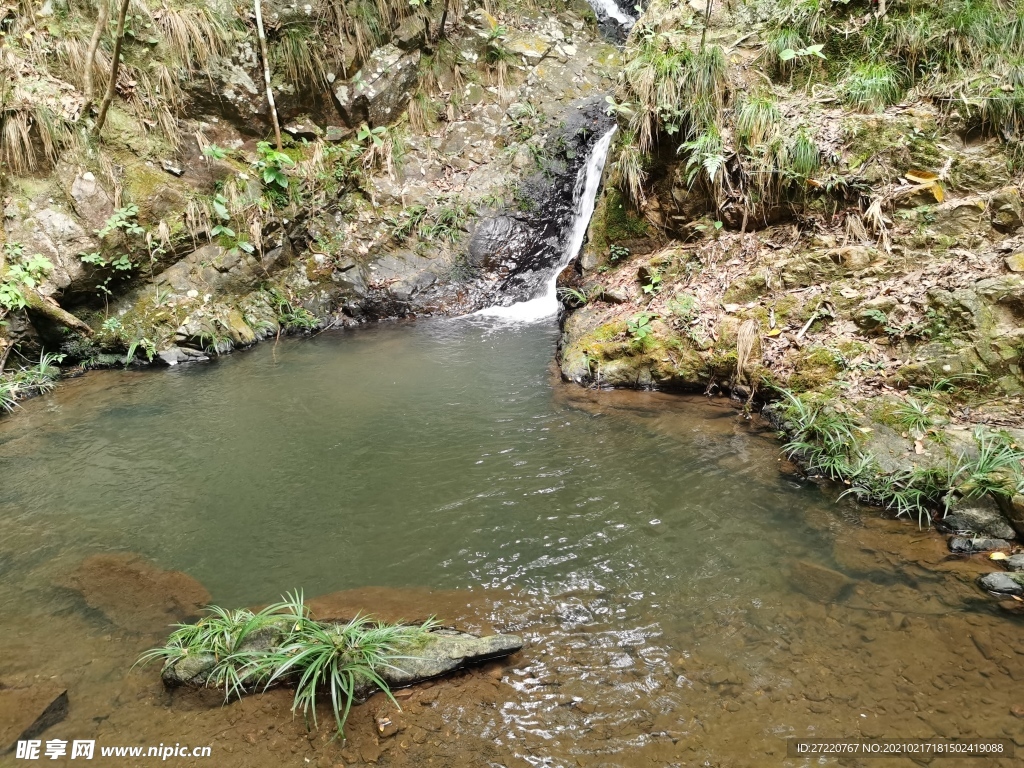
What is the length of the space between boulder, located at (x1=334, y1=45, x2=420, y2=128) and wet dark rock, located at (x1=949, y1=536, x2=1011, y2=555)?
1055cm

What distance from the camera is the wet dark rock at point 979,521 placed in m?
3.30

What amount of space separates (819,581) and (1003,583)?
91cm

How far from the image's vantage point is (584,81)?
11367 mm

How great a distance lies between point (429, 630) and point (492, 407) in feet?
9.74

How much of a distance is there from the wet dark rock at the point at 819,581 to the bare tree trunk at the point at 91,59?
1036cm

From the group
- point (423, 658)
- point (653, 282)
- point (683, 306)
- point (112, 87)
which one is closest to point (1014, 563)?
point (423, 658)

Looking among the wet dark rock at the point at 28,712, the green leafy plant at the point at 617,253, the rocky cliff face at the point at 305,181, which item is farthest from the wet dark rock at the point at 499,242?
the wet dark rock at the point at 28,712

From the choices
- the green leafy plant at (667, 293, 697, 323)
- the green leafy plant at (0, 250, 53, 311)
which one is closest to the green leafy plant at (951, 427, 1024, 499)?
the green leafy plant at (667, 293, 697, 323)

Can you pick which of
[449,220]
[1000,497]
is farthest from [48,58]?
[1000,497]

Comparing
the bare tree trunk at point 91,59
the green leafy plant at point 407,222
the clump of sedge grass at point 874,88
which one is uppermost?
the bare tree trunk at point 91,59

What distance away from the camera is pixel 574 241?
9453mm

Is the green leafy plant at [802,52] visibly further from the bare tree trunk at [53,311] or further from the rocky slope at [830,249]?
the bare tree trunk at [53,311]

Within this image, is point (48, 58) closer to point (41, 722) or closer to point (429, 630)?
point (41, 722)

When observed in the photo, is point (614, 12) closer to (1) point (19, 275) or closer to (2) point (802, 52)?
(2) point (802, 52)
